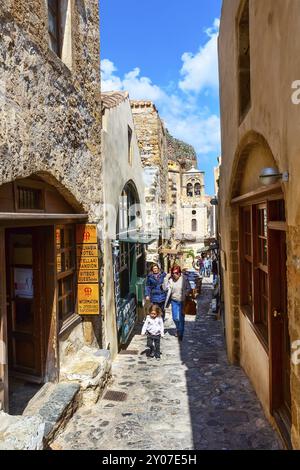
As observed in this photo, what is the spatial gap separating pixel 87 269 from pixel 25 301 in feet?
4.02

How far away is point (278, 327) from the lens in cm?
429

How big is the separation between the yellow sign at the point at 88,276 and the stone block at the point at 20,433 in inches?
111

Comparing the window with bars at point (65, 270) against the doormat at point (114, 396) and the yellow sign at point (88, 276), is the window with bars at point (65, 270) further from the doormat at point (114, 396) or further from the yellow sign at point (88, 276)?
the doormat at point (114, 396)

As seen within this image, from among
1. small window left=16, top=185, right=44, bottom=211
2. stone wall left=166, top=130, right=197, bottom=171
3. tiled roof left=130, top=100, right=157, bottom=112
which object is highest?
stone wall left=166, top=130, right=197, bottom=171

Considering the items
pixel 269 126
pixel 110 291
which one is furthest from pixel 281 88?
pixel 110 291

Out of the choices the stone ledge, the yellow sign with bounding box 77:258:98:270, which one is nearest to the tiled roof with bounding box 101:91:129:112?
the yellow sign with bounding box 77:258:98:270

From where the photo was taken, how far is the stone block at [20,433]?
119 inches

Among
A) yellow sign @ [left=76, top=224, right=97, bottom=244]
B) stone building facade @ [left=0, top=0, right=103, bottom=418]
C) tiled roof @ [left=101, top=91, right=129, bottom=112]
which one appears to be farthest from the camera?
tiled roof @ [left=101, top=91, right=129, bottom=112]

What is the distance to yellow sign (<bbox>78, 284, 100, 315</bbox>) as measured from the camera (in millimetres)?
6078

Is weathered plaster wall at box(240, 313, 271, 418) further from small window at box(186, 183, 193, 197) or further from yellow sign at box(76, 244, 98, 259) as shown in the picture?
small window at box(186, 183, 193, 197)

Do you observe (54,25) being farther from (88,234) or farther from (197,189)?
(197,189)

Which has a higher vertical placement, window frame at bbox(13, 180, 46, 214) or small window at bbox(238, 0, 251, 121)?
small window at bbox(238, 0, 251, 121)

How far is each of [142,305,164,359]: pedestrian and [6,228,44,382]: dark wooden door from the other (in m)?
2.57
